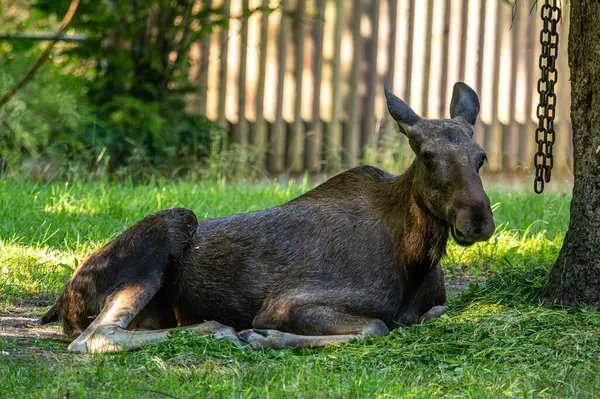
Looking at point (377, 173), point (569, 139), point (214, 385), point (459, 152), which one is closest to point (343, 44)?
point (569, 139)

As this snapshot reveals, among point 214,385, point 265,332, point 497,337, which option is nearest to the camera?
point 214,385

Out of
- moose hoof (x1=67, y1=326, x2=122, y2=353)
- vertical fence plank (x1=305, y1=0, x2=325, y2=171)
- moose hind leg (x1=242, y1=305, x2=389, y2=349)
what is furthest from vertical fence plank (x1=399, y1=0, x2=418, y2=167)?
moose hoof (x1=67, y1=326, x2=122, y2=353)

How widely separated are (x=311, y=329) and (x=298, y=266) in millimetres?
504

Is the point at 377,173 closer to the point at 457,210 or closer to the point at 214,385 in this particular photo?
the point at 457,210

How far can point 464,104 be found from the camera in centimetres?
662

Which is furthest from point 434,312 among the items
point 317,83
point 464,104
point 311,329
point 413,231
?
point 317,83

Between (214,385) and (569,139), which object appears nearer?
(214,385)

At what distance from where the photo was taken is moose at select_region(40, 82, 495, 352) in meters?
5.99

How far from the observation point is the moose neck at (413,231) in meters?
6.16

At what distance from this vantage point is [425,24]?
15000mm

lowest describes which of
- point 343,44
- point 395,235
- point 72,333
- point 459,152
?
point 72,333

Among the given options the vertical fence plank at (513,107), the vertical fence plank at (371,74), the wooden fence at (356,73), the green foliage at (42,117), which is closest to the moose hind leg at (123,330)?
the green foliage at (42,117)

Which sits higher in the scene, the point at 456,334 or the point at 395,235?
the point at 395,235

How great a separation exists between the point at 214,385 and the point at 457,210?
1898 millimetres
